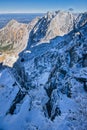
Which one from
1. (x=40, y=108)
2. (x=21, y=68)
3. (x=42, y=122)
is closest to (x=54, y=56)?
(x=21, y=68)

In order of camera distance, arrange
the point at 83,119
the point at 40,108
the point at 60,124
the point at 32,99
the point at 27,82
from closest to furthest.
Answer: the point at 83,119
the point at 60,124
the point at 40,108
the point at 32,99
the point at 27,82

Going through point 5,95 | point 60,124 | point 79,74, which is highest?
point 79,74

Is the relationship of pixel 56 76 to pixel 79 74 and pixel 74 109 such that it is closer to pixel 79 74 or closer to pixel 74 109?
pixel 79 74

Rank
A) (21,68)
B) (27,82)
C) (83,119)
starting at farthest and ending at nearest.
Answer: (21,68) → (27,82) → (83,119)

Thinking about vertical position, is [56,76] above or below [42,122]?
above

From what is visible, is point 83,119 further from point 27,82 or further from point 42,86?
point 27,82

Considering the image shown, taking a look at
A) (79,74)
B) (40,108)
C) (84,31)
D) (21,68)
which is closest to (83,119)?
(79,74)

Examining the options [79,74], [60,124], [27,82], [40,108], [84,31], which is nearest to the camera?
[60,124]

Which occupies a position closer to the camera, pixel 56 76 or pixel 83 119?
pixel 83 119

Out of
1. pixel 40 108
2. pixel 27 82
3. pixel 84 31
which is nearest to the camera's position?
pixel 40 108
